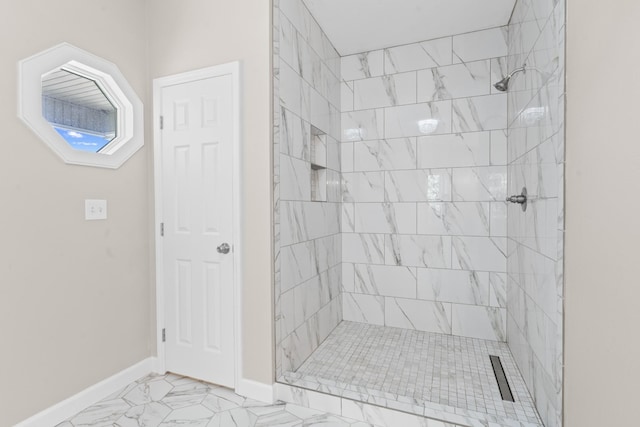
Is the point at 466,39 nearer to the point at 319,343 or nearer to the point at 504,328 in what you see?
the point at 504,328

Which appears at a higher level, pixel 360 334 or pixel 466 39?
pixel 466 39

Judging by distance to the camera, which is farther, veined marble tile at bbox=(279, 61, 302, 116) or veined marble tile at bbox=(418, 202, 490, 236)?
veined marble tile at bbox=(418, 202, 490, 236)

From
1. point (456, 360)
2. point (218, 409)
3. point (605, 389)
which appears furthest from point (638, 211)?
point (218, 409)

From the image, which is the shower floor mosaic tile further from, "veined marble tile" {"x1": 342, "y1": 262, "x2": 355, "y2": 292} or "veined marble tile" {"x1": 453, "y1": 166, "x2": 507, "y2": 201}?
"veined marble tile" {"x1": 453, "y1": 166, "x2": 507, "y2": 201}

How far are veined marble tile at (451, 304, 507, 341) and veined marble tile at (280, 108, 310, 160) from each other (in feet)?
6.46

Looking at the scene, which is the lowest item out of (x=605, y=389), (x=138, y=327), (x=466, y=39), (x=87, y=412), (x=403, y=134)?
(x=87, y=412)

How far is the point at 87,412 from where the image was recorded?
6.19 feet

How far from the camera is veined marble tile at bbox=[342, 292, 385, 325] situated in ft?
10.3

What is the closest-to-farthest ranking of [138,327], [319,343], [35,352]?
[35,352]
[138,327]
[319,343]

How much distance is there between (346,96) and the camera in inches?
128

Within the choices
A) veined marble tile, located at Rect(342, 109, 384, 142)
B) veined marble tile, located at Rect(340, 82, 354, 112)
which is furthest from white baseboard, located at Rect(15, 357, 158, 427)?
veined marble tile, located at Rect(340, 82, 354, 112)

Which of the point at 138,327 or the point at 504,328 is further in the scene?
the point at 504,328

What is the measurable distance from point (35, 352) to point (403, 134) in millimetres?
3097

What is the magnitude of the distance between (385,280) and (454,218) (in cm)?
88
